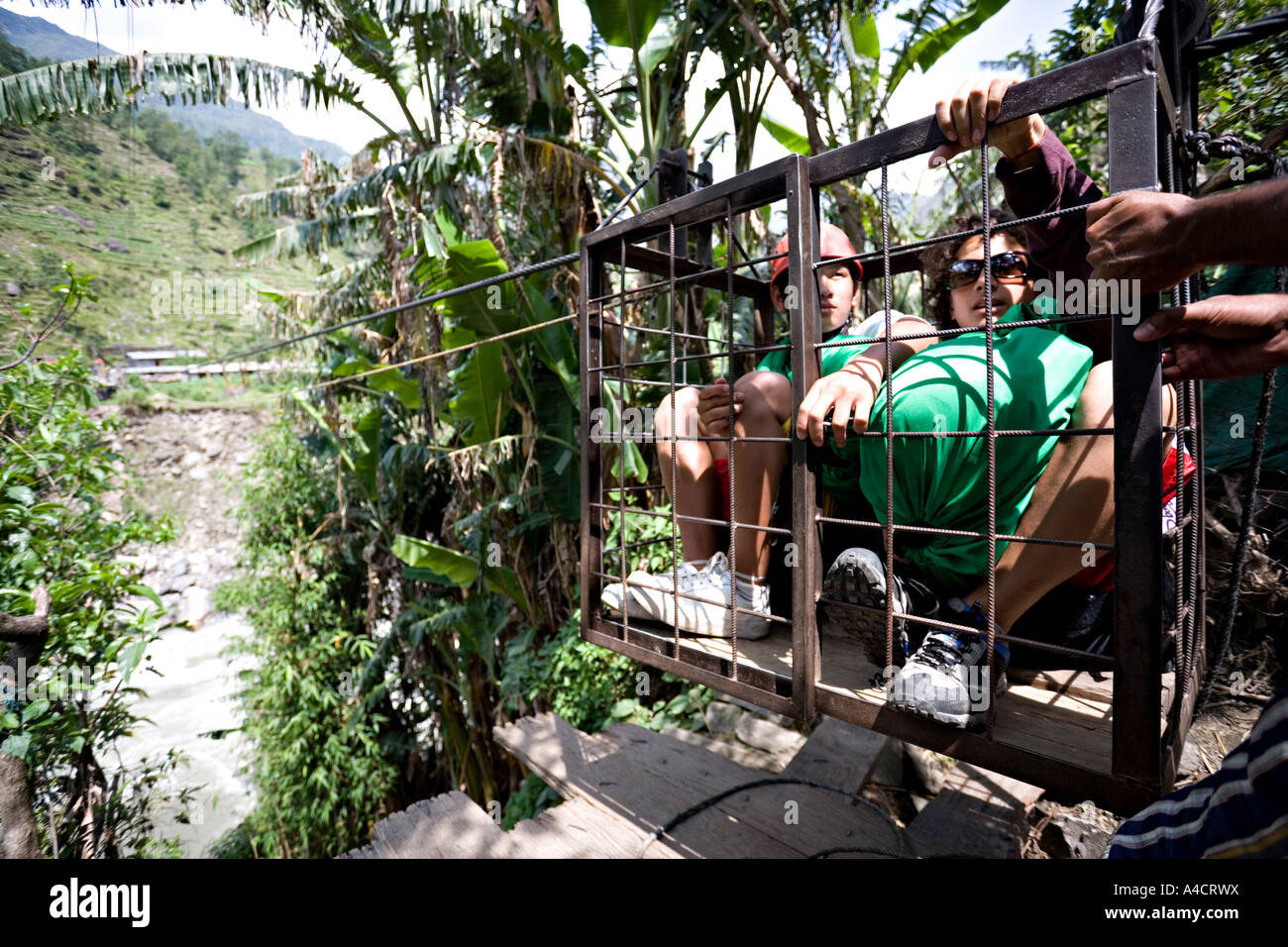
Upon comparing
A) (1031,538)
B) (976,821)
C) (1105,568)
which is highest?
(1031,538)

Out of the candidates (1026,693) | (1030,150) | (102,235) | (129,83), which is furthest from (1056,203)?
(102,235)

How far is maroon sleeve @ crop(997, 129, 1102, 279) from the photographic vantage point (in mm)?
1287

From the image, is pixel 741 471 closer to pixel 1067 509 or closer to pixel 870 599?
pixel 870 599

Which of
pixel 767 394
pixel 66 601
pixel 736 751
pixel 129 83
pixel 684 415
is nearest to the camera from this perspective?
pixel 767 394

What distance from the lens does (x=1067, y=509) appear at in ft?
3.67

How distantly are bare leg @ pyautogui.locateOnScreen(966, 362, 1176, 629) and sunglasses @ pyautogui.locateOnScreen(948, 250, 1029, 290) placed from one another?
50 cm

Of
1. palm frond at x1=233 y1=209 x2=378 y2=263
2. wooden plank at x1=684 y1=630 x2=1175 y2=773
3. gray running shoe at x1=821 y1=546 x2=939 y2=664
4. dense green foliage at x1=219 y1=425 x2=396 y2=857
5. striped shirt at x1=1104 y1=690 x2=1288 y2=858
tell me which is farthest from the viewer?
palm frond at x1=233 y1=209 x2=378 y2=263

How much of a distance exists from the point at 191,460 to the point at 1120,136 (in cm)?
1656

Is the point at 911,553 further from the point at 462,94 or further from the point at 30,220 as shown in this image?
the point at 462,94

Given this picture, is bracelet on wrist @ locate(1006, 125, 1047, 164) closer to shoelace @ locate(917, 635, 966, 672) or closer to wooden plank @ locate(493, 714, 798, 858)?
shoelace @ locate(917, 635, 966, 672)

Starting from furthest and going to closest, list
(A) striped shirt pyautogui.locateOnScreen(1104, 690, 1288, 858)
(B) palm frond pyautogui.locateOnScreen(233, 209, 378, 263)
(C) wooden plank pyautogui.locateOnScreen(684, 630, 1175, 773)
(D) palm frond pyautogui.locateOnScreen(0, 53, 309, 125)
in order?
(B) palm frond pyautogui.locateOnScreen(233, 209, 378, 263) → (D) palm frond pyautogui.locateOnScreen(0, 53, 309, 125) → (C) wooden plank pyautogui.locateOnScreen(684, 630, 1175, 773) → (A) striped shirt pyautogui.locateOnScreen(1104, 690, 1288, 858)

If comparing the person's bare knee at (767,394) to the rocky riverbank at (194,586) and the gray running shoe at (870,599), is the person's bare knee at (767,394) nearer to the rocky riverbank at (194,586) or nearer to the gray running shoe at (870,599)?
the gray running shoe at (870,599)

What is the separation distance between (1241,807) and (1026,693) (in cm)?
63

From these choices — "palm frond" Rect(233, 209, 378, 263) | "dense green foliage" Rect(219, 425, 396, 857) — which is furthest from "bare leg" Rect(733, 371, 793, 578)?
"palm frond" Rect(233, 209, 378, 263)
